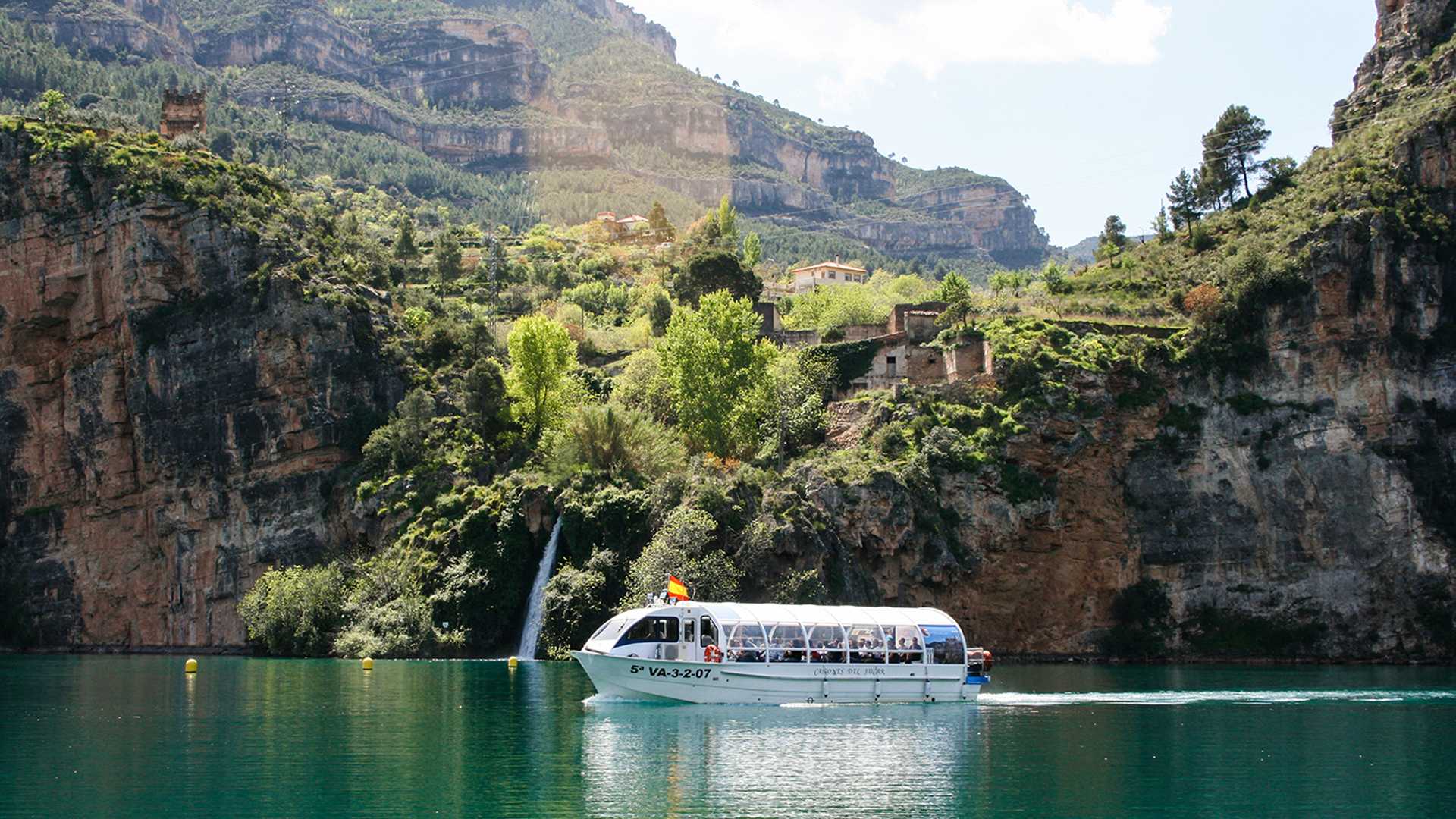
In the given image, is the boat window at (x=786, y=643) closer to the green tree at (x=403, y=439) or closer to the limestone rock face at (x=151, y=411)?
the green tree at (x=403, y=439)

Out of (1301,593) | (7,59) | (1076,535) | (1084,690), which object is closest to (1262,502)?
(1301,593)

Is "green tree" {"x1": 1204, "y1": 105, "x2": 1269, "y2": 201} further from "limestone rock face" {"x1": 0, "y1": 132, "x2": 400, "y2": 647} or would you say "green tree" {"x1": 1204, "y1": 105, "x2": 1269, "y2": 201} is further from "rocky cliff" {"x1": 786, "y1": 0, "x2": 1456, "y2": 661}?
"limestone rock face" {"x1": 0, "y1": 132, "x2": 400, "y2": 647}

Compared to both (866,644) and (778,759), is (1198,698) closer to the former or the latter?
(866,644)

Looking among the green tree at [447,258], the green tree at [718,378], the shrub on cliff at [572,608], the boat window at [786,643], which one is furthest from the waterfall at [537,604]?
the green tree at [447,258]

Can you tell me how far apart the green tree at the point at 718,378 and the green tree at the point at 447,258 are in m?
52.8

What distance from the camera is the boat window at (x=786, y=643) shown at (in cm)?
6000

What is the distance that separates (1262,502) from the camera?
10012 cm

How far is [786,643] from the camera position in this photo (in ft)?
198

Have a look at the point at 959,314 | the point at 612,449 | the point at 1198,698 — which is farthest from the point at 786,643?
the point at 959,314

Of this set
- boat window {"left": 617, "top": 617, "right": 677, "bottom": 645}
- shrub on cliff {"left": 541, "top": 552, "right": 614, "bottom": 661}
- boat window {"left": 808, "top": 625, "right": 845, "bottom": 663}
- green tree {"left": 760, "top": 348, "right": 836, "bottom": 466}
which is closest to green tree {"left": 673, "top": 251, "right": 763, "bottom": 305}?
green tree {"left": 760, "top": 348, "right": 836, "bottom": 466}

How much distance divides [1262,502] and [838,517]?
105 ft

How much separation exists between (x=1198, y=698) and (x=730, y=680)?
21122 mm

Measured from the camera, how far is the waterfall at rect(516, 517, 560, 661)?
90.0 m

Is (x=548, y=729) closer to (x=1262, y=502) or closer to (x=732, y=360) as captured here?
(x=732, y=360)
